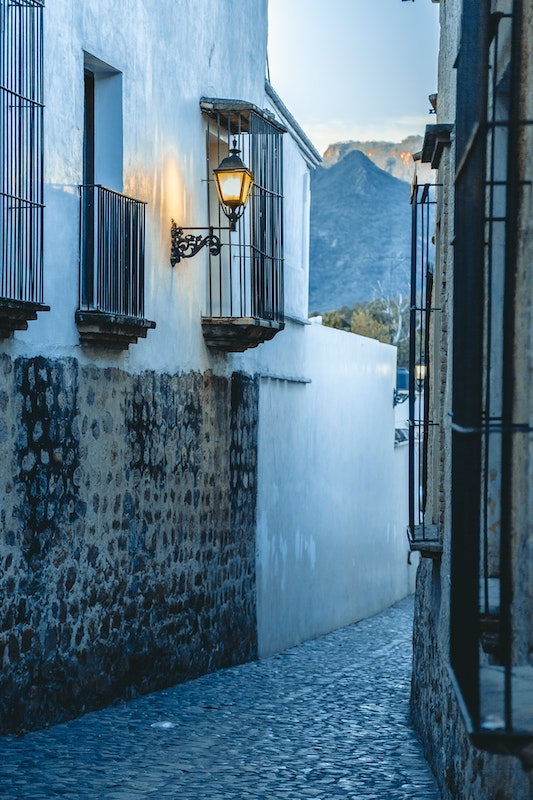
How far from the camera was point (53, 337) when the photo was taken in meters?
8.56

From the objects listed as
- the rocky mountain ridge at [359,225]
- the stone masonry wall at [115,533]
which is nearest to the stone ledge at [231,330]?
the stone masonry wall at [115,533]

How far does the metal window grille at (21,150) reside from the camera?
7.81 m

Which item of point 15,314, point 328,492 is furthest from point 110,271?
point 328,492

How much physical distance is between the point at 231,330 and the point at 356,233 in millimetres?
94184

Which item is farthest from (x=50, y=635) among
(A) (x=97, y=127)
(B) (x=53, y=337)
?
(A) (x=97, y=127)

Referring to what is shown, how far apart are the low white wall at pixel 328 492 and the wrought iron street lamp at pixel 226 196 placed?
305cm

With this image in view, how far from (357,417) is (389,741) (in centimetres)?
1047

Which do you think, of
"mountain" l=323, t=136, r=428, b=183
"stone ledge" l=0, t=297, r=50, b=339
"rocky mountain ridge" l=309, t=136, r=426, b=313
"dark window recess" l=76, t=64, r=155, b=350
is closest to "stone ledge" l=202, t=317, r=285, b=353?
"dark window recess" l=76, t=64, r=155, b=350

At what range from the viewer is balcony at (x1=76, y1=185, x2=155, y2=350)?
29.7 feet

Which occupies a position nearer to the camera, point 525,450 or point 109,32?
point 525,450

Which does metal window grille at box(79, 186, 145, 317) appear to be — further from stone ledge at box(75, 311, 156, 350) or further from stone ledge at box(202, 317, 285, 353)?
stone ledge at box(202, 317, 285, 353)

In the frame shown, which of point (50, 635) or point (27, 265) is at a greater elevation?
point (27, 265)

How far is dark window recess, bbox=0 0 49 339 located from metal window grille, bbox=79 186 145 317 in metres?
0.85

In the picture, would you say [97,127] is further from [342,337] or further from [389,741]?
[342,337]
